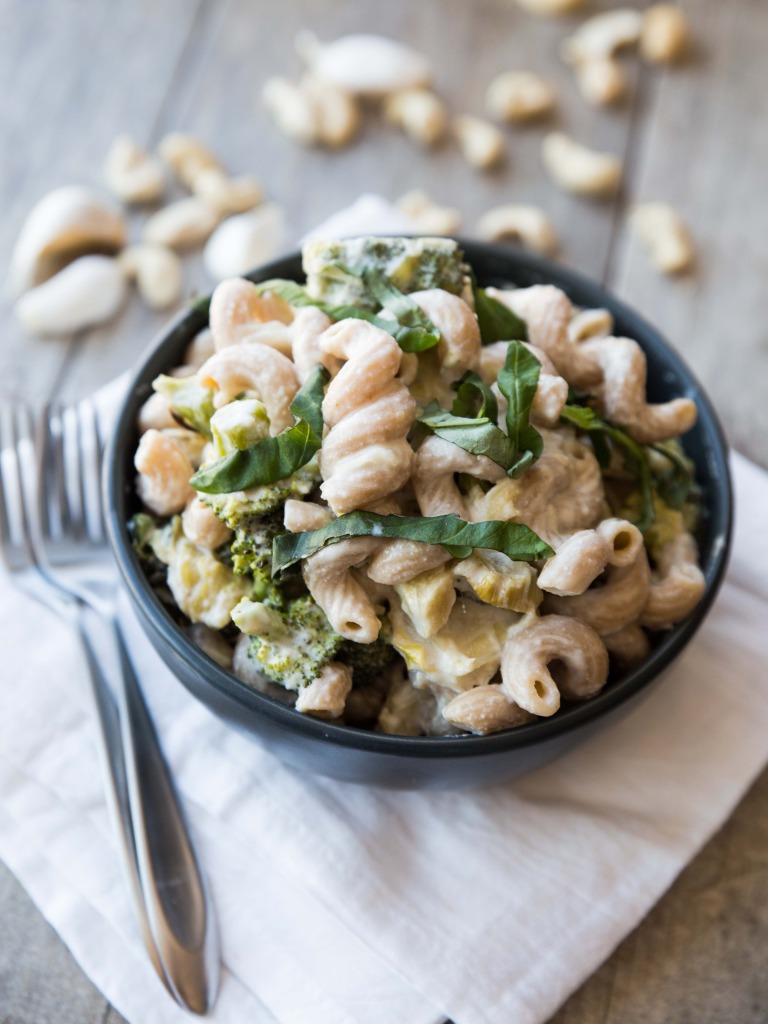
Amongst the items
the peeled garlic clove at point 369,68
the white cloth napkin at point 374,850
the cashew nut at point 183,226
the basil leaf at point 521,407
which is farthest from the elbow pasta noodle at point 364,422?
the peeled garlic clove at point 369,68

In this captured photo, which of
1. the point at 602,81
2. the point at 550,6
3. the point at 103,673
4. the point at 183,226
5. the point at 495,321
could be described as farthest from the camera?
the point at 550,6

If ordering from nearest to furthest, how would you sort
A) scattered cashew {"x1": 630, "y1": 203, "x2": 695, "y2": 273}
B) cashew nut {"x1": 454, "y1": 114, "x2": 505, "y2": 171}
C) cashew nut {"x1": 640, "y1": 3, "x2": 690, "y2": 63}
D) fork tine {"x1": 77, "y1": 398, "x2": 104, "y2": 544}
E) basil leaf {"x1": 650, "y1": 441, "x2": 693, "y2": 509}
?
basil leaf {"x1": 650, "y1": 441, "x2": 693, "y2": 509} < fork tine {"x1": 77, "y1": 398, "x2": 104, "y2": 544} < scattered cashew {"x1": 630, "y1": 203, "x2": 695, "y2": 273} < cashew nut {"x1": 454, "y1": 114, "x2": 505, "y2": 171} < cashew nut {"x1": 640, "y1": 3, "x2": 690, "y2": 63}

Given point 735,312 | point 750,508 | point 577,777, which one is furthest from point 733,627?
point 735,312

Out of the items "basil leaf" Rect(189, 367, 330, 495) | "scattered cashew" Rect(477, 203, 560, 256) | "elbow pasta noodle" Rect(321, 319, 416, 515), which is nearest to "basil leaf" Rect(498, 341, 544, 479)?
"elbow pasta noodle" Rect(321, 319, 416, 515)

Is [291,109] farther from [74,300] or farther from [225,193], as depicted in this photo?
[74,300]

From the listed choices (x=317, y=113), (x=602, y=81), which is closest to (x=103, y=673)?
(x=317, y=113)

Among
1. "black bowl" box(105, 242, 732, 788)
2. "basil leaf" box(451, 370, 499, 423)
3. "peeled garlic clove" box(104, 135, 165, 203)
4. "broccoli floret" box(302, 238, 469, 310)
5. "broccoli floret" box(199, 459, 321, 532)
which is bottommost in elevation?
"black bowl" box(105, 242, 732, 788)

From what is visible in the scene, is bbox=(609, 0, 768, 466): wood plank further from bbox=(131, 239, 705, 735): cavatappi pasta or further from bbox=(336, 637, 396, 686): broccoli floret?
bbox=(336, 637, 396, 686): broccoli floret
